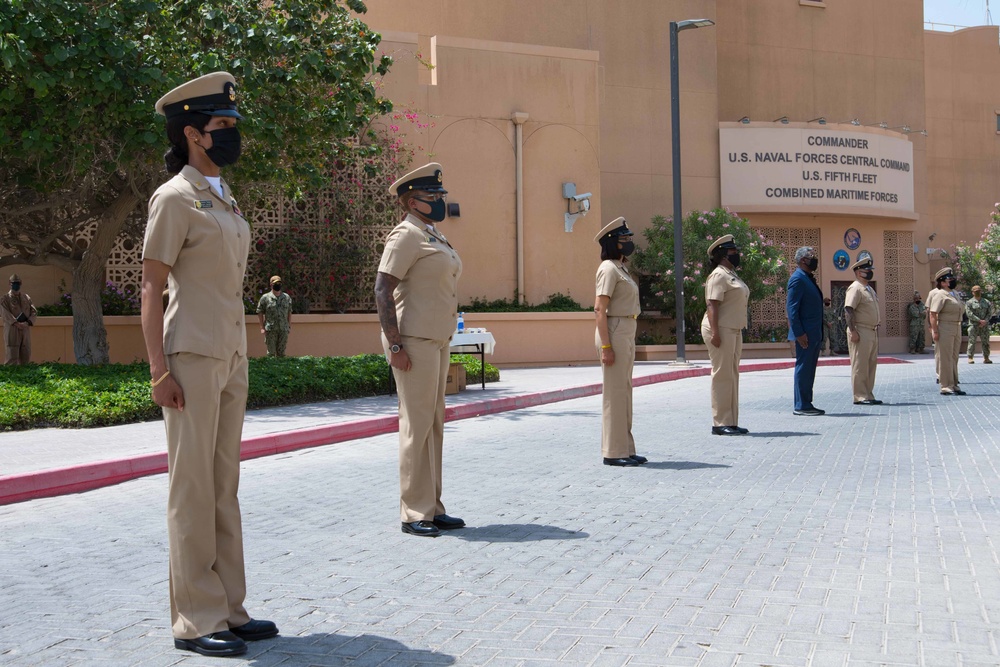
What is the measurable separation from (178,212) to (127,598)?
6.60ft

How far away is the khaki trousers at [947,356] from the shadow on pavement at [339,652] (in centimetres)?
1469

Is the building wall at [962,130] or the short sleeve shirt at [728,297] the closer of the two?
the short sleeve shirt at [728,297]

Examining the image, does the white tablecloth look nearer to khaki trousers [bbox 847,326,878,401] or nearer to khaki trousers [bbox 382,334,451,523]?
khaki trousers [bbox 847,326,878,401]

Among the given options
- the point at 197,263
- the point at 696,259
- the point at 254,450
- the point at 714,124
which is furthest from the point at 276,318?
the point at 714,124

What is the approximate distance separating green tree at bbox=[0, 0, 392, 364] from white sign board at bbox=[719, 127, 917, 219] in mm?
18225

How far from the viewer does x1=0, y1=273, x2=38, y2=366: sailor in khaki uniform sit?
742 inches

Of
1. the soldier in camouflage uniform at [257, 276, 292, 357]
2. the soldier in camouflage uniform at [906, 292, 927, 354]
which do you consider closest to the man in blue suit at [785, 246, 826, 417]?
the soldier in camouflage uniform at [257, 276, 292, 357]

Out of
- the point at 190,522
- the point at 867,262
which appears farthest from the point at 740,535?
the point at 867,262

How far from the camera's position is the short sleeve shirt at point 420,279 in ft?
21.1

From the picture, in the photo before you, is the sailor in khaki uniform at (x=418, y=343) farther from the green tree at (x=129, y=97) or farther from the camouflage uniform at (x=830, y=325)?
the camouflage uniform at (x=830, y=325)

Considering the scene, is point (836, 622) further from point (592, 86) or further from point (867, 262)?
point (592, 86)

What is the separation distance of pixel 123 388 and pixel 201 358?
9655 millimetres

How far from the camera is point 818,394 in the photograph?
17031mm

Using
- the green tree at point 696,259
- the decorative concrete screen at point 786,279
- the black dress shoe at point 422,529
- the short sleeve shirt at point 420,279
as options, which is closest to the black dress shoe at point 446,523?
the black dress shoe at point 422,529
